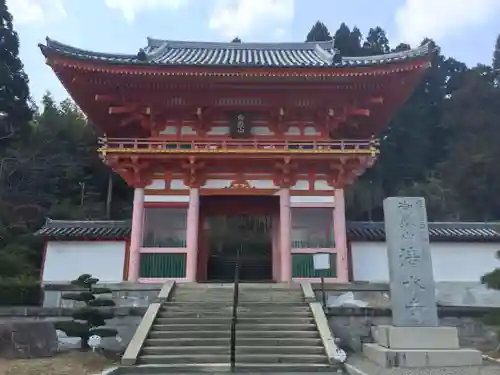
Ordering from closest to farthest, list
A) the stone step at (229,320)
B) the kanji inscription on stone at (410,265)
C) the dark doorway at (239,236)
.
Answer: the kanji inscription on stone at (410,265), the stone step at (229,320), the dark doorway at (239,236)

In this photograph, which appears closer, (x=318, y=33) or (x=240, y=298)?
(x=240, y=298)

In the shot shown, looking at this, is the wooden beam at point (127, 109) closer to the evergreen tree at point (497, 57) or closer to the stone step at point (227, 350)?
the stone step at point (227, 350)

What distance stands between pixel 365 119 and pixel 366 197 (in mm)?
24100

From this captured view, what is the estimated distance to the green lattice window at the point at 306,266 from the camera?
49.2 ft

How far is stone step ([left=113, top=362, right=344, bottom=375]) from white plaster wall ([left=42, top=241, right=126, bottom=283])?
656cm

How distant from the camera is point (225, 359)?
974 centimetres

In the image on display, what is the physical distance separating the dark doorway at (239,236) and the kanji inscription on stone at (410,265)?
789 cm

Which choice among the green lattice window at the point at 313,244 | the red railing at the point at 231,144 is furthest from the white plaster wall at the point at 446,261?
the red railing at the point at 231,144

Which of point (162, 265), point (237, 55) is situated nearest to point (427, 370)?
point (162, 265)

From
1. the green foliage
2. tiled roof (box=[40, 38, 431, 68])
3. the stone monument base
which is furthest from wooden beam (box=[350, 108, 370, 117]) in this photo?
the green foliage

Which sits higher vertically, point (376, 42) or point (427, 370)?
point (376, 42)

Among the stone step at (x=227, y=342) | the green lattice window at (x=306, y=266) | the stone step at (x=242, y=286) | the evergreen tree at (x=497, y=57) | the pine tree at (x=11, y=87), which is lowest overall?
the stone step at (x=227, y=342)

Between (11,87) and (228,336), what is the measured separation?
32971 millimetres

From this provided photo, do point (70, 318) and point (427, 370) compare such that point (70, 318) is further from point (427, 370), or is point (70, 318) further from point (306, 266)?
point (427, 370)
